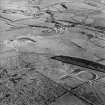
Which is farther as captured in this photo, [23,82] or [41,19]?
[41,19]

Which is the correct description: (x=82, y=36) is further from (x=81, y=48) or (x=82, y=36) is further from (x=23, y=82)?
(x=23, y=82)

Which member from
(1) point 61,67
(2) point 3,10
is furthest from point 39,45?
(2) point 3,10

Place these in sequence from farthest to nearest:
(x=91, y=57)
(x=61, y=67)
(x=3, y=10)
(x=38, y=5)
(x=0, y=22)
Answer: (x=38, y=5)
(x=3, y=10)
(x=0, y=22)
(x=91, y=57)
(x=61, y=67)

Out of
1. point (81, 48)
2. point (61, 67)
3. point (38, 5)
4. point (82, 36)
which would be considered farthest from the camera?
point (38, 5)

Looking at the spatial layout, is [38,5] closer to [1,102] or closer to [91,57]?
[91,57]

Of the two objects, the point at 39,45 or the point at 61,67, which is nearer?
the point at 61,67

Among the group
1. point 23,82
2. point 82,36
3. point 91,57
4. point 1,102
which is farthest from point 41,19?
point 1,102
